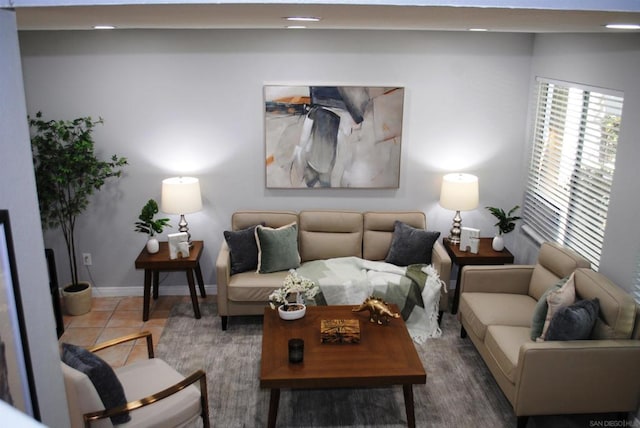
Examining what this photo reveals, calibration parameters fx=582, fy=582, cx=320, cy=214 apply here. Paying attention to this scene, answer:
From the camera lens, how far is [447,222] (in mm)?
5398

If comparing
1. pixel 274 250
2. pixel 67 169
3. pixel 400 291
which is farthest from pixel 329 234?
pixel 67 169

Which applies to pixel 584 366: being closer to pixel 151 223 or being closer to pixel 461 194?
pixel 461 194

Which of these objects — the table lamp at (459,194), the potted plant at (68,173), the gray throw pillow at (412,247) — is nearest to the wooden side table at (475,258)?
the gray throw pillow at (412,247)

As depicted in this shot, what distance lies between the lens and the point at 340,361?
351 cm

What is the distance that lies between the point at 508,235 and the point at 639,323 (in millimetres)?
2194

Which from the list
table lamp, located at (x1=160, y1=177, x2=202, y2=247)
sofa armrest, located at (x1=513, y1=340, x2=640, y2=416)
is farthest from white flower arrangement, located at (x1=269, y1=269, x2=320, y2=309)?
sofa armrest, located at (x1=513, y1=340, x2=640, y2=416)

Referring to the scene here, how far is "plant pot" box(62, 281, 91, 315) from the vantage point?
4.98m

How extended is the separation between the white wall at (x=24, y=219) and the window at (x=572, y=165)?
11.7 ft

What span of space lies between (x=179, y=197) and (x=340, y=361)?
2.12m

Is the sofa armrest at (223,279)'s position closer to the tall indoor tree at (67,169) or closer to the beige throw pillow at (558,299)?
the tall indoor tree at (67,169)

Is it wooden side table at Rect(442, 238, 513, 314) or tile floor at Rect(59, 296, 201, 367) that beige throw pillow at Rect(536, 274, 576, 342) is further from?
tile floor at Rect(59, 296, 201, 367)

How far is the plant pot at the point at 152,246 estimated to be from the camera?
4852 mm

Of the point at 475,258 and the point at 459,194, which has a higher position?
the point at 459,194

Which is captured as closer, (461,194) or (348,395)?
(348,395)
